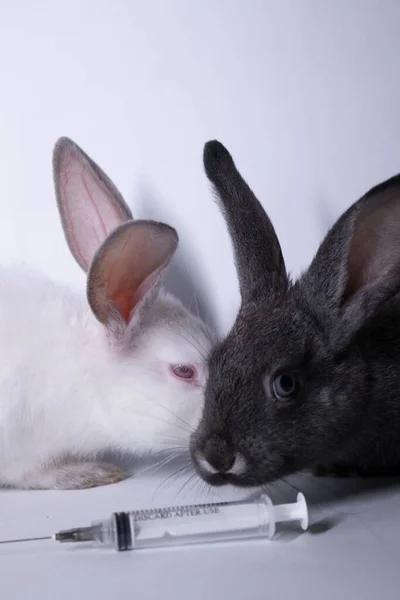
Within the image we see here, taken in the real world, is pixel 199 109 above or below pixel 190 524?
above

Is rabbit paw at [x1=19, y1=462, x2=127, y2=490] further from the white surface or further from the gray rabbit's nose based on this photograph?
the gray rabbit's nose

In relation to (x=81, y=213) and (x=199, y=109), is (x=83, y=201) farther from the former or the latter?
(x=199, y=109)

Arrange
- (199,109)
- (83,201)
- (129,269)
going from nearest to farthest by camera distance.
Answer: (129,269) → (83,201) → (199,109)

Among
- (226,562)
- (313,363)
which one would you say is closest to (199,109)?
(313,363)

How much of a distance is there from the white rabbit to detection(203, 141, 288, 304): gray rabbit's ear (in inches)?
5.0

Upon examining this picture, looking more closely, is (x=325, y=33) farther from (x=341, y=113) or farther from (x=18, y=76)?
(x=18, y=76)

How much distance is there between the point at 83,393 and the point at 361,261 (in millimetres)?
583

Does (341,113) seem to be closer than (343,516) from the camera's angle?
No

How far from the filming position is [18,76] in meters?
1.90

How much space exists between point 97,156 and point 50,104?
0.58ft

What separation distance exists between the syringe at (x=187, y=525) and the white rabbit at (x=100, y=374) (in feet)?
0.89

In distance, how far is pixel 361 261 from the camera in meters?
1.29

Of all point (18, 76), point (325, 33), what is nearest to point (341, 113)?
point (325, 33)

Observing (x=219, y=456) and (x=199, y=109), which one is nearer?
(x=219, y=456)
